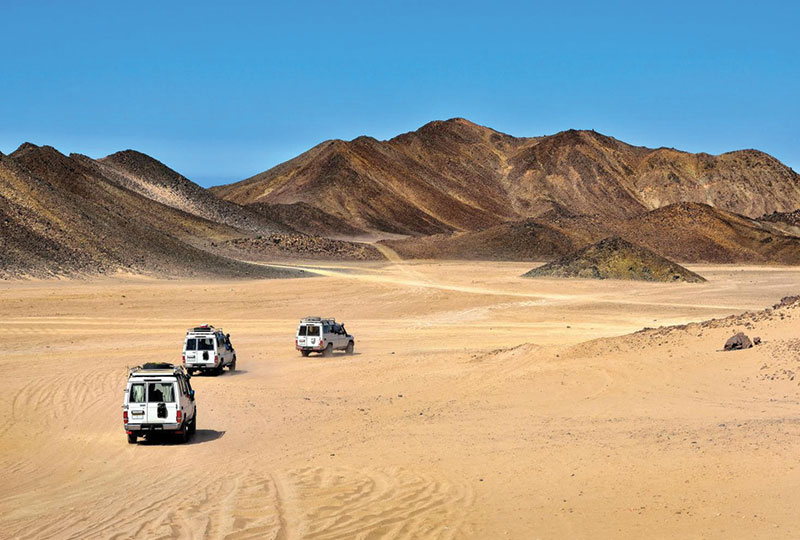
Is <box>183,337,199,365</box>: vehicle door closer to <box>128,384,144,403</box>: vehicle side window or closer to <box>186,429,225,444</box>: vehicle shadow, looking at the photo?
<box>186,429,225,444</box>: vehicle shadow

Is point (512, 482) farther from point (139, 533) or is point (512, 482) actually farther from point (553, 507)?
point (139, 533)

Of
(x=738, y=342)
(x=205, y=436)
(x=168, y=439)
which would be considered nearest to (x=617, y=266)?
(x=738, y=342)

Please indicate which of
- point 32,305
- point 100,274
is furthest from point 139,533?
point 100,274

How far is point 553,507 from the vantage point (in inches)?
553

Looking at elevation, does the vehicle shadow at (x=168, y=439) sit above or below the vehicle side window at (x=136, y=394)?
below

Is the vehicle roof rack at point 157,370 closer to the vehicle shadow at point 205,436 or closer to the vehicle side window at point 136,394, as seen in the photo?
the vehicle side window at point 136,394

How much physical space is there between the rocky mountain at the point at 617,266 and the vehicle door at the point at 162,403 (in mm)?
68411

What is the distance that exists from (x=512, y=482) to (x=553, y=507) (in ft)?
5.47

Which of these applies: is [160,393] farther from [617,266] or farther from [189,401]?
[617,266]

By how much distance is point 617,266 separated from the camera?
85.6 m

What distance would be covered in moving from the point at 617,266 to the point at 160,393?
70.6 m

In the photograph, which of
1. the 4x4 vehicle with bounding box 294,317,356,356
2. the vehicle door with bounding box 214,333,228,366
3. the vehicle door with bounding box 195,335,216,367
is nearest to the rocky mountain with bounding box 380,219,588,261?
the 4x4 vehicle with bounding box 294,317,356,356

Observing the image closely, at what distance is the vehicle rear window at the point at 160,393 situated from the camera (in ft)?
63.3

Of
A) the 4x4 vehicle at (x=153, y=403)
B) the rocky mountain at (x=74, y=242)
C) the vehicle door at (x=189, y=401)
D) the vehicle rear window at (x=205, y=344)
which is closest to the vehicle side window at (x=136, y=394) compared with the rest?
the 4x4 vehicle at (x=153, y=403)
